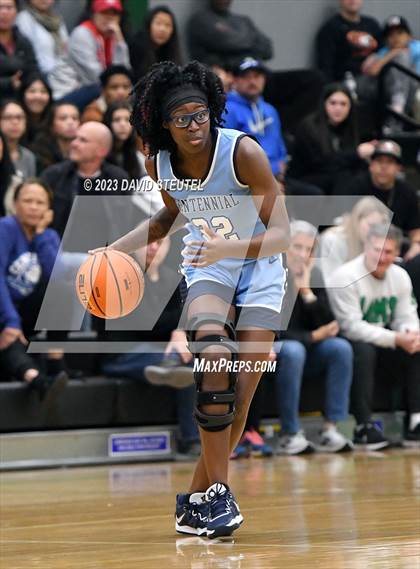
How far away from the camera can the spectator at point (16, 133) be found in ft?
32.0

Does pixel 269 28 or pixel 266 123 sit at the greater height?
pixel 269 28

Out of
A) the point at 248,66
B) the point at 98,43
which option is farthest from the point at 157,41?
the point at 248,66

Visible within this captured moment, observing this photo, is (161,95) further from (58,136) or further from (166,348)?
(58,136)

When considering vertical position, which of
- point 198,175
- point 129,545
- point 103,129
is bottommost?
point 129,545

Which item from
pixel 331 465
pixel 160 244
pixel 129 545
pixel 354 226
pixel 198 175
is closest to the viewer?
pixel 129 545

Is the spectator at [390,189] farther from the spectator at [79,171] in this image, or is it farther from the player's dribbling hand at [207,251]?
the player's dribbling hand at [207,251]

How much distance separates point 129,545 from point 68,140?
566cm

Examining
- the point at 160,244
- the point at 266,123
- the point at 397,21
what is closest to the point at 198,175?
the point at 160,244

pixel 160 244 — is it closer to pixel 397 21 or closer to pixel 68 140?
pixel 68 140

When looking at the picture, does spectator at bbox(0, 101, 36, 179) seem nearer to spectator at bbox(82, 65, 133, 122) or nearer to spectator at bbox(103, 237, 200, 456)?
spectator at bbox(82, 65, 133, 122)

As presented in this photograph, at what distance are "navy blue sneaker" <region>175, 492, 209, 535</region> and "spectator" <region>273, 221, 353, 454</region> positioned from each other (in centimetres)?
360

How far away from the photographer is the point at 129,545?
5.16 metres

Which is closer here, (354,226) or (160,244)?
(160,244)

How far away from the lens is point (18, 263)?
8.71 m
